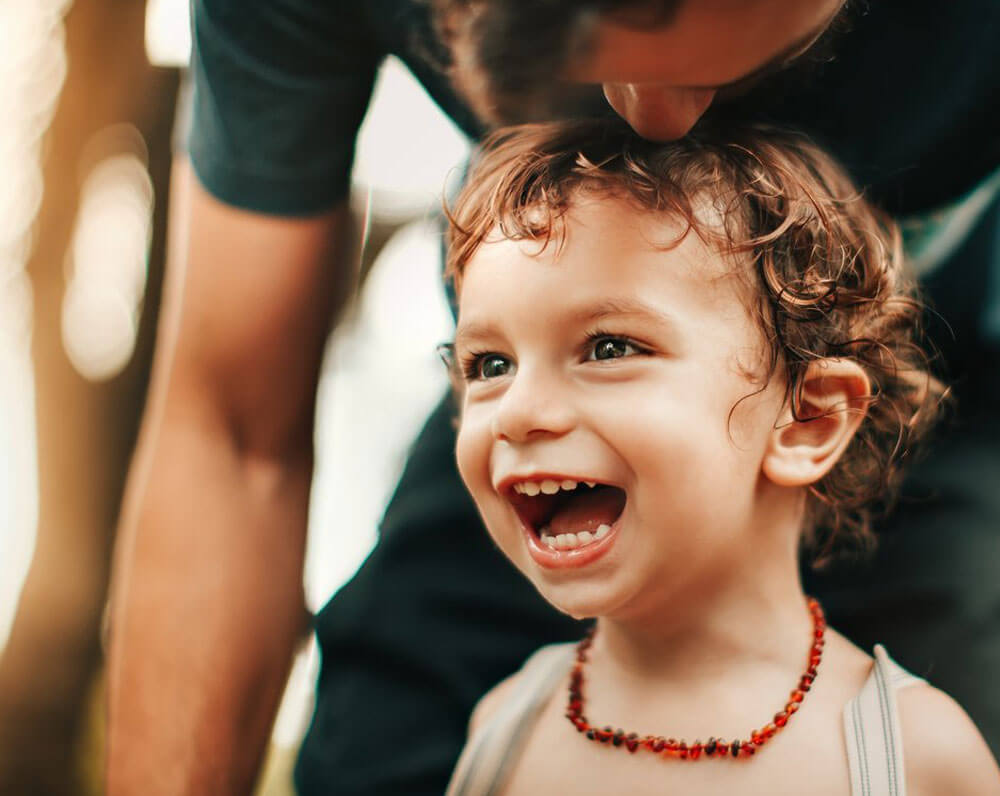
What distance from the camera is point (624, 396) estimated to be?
2.75ft

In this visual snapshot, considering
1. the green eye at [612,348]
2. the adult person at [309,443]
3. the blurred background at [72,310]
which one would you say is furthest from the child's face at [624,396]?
the blurred background at [72,310]

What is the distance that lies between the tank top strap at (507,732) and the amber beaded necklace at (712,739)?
2.2 inches

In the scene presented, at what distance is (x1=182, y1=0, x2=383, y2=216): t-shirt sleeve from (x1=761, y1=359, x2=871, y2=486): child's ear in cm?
69

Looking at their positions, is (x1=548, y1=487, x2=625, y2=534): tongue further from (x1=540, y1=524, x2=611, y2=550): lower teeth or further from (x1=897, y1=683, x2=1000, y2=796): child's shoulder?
(x1=897, y1=683, x2=1000, y2=796): child's shoulder

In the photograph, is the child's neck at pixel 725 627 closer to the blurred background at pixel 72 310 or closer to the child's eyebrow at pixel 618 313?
the child's eyebrow at pixel 618 313

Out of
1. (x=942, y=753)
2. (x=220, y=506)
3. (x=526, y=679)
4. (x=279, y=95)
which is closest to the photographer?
(x=942, y=753)

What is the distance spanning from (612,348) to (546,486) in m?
0.13

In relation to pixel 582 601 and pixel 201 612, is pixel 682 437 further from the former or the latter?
pixel 201 612

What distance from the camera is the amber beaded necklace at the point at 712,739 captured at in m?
0.88

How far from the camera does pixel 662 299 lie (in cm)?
85

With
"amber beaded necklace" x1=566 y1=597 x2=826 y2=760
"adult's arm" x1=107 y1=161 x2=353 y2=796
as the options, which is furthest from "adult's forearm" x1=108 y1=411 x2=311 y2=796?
"amber beaded necklace" x1=566 y1=597 x2=826 y2=760

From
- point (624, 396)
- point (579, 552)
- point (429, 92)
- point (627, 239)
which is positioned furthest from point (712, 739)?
point (429, 92)

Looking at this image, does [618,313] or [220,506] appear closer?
[618,313]

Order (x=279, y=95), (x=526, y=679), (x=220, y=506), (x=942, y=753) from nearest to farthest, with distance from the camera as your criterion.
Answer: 1. (x=942, y=753)
2. (x=526, y=679)
3. (x=279, y=95)
4. (x=220, y=506)
